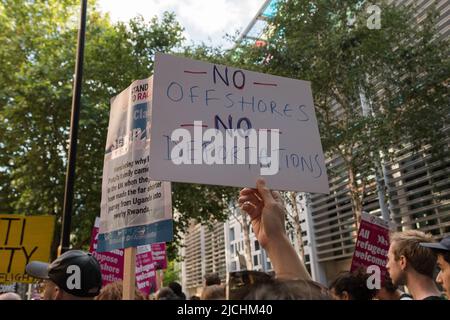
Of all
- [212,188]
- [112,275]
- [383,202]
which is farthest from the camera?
[212,188]

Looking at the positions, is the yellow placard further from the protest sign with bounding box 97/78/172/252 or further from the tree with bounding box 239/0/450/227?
the tree with bounding box 239/0/450/227

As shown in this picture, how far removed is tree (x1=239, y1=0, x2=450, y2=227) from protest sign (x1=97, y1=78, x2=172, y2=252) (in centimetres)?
829

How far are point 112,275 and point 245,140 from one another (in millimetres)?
4710

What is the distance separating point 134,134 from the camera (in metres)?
3.58

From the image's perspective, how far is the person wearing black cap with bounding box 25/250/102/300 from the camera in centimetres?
265

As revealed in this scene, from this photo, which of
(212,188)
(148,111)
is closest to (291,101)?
(148,111)

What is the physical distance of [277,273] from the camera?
1969mm

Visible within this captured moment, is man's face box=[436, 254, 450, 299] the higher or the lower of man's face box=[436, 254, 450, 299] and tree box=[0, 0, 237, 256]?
the lower

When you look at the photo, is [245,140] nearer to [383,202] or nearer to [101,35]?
[383,202]

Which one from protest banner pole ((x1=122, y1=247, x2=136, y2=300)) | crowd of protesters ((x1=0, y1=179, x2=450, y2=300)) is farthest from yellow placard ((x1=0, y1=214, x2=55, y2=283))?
protest banner pole ((x1=122, y1=247, x2=136, y2=300))

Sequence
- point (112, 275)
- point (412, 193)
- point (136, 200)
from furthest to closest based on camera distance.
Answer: point (412, 193) → point (112, 275) → point (136, 200)

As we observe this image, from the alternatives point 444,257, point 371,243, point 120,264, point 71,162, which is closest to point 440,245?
point 444,257

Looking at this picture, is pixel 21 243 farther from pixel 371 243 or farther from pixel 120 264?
pixel 371 243

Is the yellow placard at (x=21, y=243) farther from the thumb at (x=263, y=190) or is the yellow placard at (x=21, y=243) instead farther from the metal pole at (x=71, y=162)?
the thumb at (x=263, y=190)
